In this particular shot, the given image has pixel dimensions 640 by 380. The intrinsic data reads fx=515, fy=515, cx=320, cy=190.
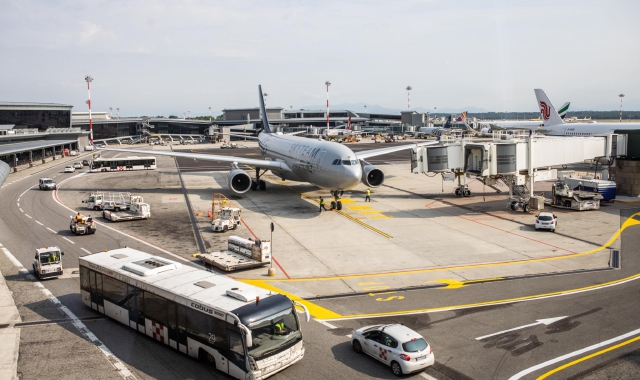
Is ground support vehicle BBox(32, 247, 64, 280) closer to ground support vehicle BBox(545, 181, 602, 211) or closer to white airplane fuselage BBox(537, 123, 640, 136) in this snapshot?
ground support vehicle BBox(545, 181, 602, 211)

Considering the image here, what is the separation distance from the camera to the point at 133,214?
48031 mm

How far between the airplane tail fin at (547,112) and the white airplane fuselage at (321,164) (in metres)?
52.5

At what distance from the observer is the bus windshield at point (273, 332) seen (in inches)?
686

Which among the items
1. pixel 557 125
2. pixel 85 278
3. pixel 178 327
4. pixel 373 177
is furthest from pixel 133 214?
pixel 557 125

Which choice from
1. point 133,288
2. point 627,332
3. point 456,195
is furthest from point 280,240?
point 456,195

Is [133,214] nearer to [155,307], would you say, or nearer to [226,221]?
[226,221]

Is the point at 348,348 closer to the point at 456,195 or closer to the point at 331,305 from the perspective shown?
the point at 331,305

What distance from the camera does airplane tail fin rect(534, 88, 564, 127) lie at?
9056 cm

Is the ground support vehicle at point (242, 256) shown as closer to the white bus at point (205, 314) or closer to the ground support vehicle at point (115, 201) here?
the white bus at point (205, 314)

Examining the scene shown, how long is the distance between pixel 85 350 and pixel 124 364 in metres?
2.38

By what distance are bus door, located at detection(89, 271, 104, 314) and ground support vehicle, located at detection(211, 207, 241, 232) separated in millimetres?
17349

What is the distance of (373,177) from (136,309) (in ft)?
122

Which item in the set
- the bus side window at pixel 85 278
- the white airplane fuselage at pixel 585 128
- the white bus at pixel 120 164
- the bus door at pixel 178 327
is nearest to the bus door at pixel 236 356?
the bus door at pixel 178 327

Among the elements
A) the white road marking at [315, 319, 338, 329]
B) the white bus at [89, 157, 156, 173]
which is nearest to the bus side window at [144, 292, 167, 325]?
the white road marking at [315, 319, 338, 329]
